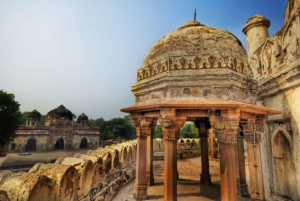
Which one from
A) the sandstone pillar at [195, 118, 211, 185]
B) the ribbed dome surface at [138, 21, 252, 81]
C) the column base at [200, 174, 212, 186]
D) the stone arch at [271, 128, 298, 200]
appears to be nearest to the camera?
the ribbed dome surface at [138, 21, 252, 81]

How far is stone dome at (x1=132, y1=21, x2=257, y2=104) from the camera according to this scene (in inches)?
207

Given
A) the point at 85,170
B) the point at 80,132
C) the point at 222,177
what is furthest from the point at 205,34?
the point at 80,132

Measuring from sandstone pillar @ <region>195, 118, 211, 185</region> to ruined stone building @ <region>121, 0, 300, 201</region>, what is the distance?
1343 mm

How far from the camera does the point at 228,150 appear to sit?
4617mm

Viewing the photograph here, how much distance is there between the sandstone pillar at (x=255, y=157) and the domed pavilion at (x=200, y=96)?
1.1 inches

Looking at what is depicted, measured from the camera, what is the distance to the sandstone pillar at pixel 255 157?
18.3ft

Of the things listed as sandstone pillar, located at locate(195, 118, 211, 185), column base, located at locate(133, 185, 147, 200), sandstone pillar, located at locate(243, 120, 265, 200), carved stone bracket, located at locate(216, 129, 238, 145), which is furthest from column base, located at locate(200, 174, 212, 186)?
carved stone bracket, located at locate(216, 129, 238, 145)

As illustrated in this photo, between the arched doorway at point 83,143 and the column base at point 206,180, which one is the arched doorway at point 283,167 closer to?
the column base at point 206,180

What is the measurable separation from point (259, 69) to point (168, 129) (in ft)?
21.3

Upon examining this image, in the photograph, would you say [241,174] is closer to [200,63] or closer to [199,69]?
[199,69]

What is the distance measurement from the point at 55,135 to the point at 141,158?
34.5 m

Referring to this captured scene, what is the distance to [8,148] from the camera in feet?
105

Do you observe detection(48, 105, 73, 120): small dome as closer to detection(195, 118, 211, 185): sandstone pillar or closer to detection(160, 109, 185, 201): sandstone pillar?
detection(195, 118, 211, 185): sandstone pillar

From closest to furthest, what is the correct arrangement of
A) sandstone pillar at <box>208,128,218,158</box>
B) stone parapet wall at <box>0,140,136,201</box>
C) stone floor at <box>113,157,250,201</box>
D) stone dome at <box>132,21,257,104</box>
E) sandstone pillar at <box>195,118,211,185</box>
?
stone parapet wall at <box>0,140,136,201</box> < stone dome at <box>132,21,257,104</box> < stone floor at <box>113,157,250,201</box> < sandstone pillar at <box>195,118,211,185</box> < sandstone pillar at <box>208,128,218,158</box>
